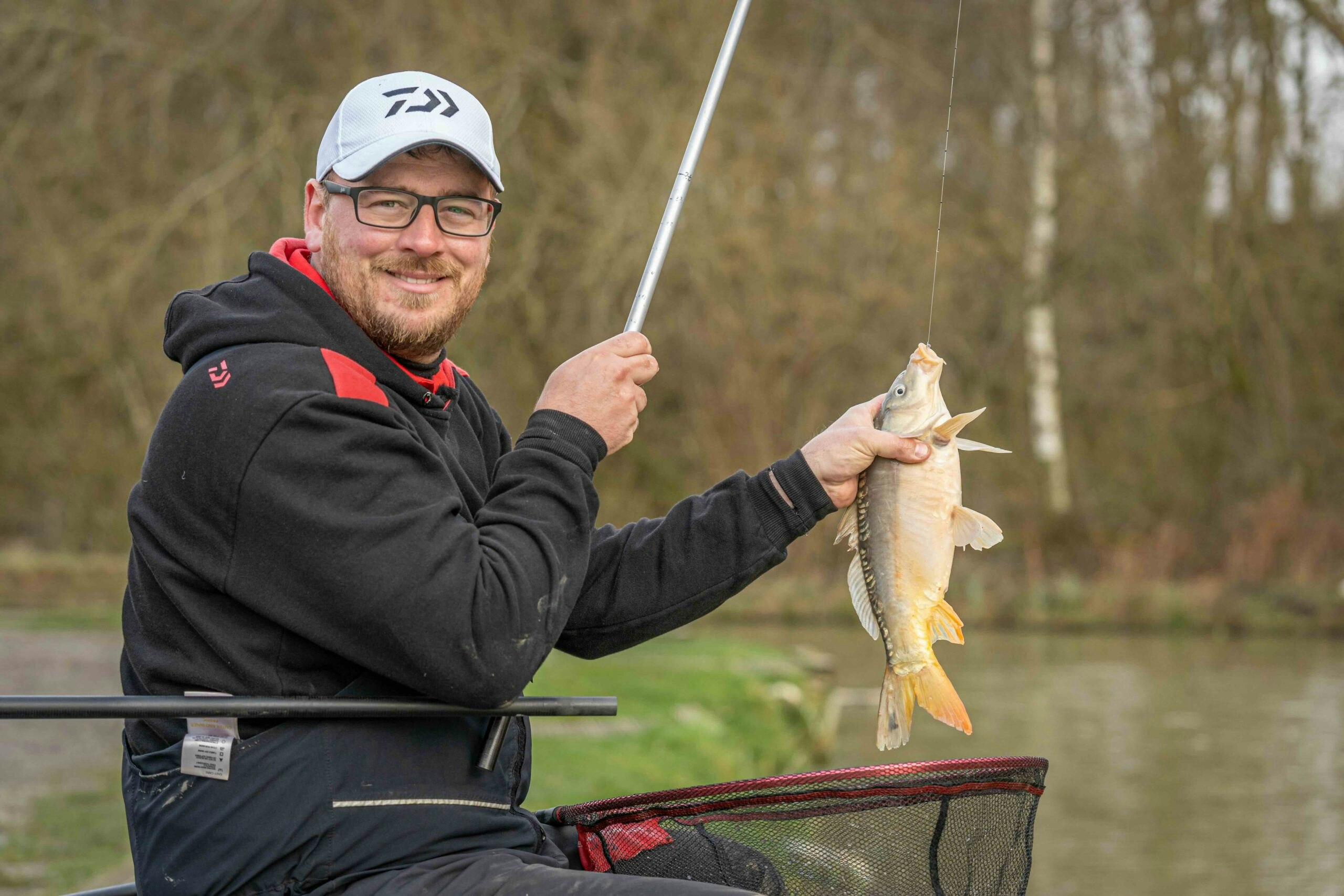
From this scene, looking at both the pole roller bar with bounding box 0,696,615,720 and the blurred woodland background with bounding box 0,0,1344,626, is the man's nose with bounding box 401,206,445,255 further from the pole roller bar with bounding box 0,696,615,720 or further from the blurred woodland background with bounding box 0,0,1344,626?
the blurred woodland background with bounding box 0,0,1344,626

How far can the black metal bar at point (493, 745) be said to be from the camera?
99.4 inches

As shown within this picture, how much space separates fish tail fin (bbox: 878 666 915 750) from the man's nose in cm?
107

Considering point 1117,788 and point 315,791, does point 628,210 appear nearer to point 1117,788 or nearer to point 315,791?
point 1117,788

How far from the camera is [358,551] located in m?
2.29

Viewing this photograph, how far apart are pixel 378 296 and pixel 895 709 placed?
1.12m

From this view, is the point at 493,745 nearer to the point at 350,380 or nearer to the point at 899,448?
the point at 350,380

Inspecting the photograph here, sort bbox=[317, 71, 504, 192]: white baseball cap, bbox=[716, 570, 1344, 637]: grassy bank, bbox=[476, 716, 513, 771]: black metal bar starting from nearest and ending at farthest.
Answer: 1. bbox=[476, 716, 513, 771]: black metal bar
2. bbox=[317, 71, 504, 192]: white baseball cap
3. bbox=[716, 570, 1344, 637]: grassy bank

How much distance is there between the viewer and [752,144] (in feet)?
63.0

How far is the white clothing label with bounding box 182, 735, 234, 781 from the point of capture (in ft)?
7.70

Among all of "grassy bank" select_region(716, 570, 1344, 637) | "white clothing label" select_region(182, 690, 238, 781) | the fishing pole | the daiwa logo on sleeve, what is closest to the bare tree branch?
the fishing pole

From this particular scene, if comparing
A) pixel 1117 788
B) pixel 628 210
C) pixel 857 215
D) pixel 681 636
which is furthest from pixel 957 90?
pixel 1117 788

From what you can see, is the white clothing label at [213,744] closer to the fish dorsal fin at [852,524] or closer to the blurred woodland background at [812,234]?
the fish dorsal fin at [852,524]

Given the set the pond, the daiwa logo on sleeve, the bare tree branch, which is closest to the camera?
the daiwa logo on sleeve

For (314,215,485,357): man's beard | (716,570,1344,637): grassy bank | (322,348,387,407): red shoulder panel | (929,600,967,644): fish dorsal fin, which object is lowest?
(716,570,1344,637): grassy bank
